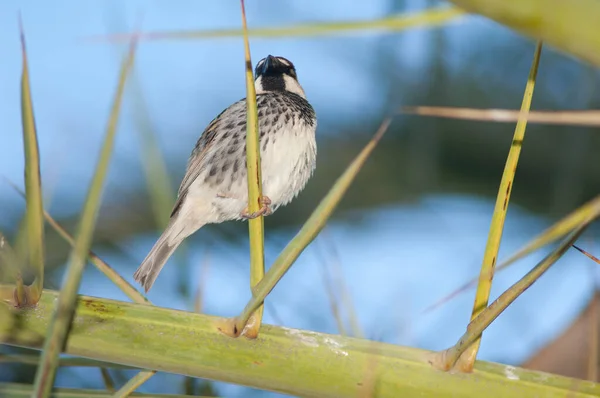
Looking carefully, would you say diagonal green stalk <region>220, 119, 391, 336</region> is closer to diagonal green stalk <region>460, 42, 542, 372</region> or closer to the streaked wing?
diagonal green stalk <region>460, 42, 542, 372</region>

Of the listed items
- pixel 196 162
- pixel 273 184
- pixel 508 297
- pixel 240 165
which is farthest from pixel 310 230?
pixel 196 162

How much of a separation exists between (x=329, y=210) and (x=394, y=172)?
1.91 metres

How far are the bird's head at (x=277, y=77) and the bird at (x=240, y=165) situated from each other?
5.1 inches

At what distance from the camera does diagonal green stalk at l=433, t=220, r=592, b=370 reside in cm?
70

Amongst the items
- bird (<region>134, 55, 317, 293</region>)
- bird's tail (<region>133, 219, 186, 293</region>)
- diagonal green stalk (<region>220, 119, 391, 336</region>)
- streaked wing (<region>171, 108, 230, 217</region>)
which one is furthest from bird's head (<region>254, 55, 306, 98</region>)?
diagonal green stalk (<region>220, 119, 391, 336</region>)

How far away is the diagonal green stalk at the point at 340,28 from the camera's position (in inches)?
31.8

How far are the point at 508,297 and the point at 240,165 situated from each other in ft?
6.21

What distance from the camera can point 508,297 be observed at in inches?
28.9

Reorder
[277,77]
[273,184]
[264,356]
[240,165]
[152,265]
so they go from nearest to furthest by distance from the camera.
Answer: [264,356] → [152,265] → [273,184] → [240,165] → [277,77]

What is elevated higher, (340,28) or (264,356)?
(340,28)

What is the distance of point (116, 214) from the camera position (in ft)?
7.82

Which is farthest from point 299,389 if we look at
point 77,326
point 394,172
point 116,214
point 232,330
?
point 394,172

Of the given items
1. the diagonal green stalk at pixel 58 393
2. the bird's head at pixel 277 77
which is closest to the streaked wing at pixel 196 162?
the bird's head at pixel 277 77

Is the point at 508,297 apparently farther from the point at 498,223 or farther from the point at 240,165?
the point at 240,165
